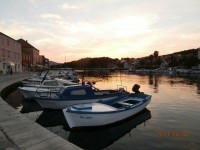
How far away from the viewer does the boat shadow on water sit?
12359 mm

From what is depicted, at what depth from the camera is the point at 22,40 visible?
3792 inches

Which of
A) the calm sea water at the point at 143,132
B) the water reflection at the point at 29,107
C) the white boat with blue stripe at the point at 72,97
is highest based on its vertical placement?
the white boat with blue stripe at the point at 72,97

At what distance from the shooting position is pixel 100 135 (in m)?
13.6

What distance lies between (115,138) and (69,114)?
3.08 m

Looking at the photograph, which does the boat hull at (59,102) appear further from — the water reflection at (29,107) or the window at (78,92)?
the water reflection at (29,107)

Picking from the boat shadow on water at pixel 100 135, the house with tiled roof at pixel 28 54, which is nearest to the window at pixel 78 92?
the boat shadow on water at pixel 100 135

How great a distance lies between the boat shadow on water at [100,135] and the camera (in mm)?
12359

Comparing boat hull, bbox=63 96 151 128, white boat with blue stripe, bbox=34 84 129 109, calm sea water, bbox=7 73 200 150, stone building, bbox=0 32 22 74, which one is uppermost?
stone building, bbox=0 32 22 74

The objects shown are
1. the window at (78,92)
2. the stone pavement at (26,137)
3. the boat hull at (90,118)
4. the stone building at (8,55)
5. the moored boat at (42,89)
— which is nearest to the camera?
the stone pavement at (26,137)

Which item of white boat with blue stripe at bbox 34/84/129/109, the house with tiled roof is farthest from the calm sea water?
the house with tiled roof

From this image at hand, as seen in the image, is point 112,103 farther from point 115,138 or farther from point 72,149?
point 72,149

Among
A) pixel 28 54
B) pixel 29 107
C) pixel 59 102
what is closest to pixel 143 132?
pixel 59 102

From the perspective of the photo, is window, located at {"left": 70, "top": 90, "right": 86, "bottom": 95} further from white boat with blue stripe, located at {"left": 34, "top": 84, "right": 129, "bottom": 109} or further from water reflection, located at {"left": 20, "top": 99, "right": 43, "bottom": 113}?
water reflection, located at {"left": 20, "top": 99, "right": 43, "bottom": 113}

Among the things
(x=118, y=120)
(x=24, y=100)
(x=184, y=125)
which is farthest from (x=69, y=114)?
(x=24, y=100)
